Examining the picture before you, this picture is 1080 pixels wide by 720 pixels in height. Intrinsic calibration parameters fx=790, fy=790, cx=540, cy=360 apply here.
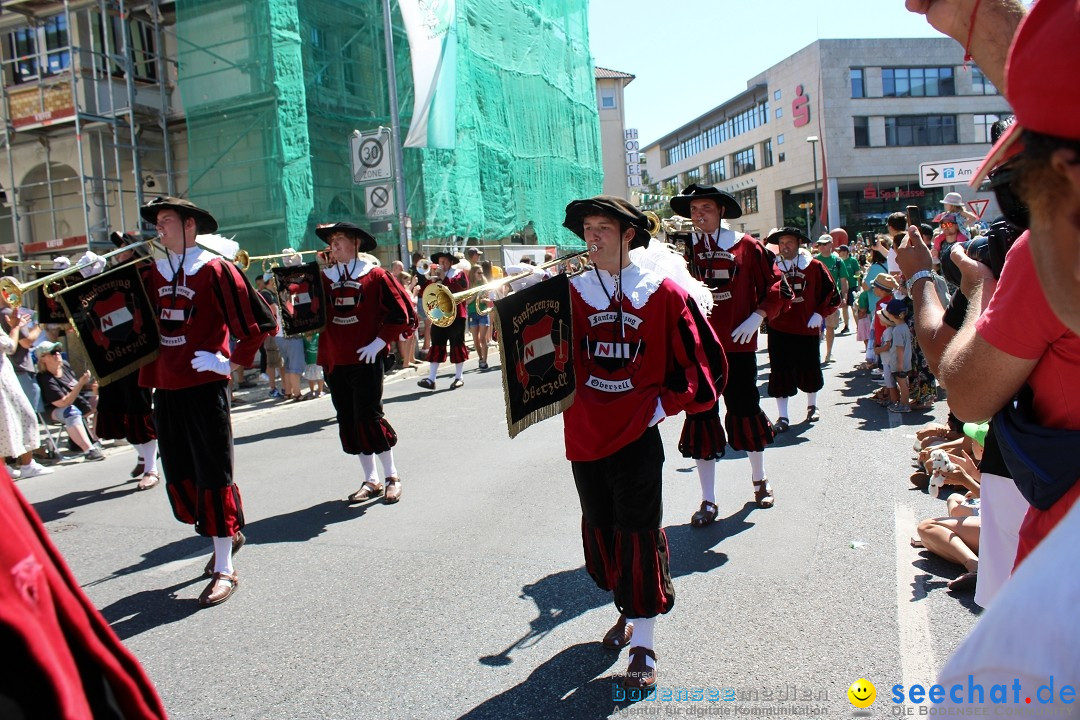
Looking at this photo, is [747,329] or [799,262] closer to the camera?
[747,329]

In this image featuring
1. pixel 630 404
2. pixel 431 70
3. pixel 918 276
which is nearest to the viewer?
pixel 918 276

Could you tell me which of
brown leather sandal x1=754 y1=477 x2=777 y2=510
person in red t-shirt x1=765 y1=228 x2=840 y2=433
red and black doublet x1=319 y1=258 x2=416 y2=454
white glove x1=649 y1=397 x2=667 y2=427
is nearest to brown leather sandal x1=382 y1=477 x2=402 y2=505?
red and black doublet x1=319 y1=258 x2=416 y2=454

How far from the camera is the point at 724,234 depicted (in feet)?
20.2

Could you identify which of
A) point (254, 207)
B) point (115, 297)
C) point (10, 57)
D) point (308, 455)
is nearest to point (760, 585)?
point (115, 297)

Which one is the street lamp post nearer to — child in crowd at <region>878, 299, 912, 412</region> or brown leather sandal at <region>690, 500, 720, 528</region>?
child in crowd at <region>878, 299, 912, 412</region>

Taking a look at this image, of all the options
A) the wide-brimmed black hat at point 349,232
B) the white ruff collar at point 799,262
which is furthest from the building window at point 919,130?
the wide-brimmed black hat at point 349,232

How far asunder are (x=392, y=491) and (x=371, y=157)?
11.2 meters

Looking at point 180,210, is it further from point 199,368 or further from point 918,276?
point 918,276

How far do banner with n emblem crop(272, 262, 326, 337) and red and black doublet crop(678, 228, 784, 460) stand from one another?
3217mm

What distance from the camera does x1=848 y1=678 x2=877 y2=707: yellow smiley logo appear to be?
3121 mm

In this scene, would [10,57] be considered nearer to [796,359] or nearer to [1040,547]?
[796,359]

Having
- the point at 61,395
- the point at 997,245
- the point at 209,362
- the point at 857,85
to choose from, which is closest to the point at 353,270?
the point at 209,362

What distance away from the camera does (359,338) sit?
21.9 ft

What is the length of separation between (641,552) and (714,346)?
1050 mm
